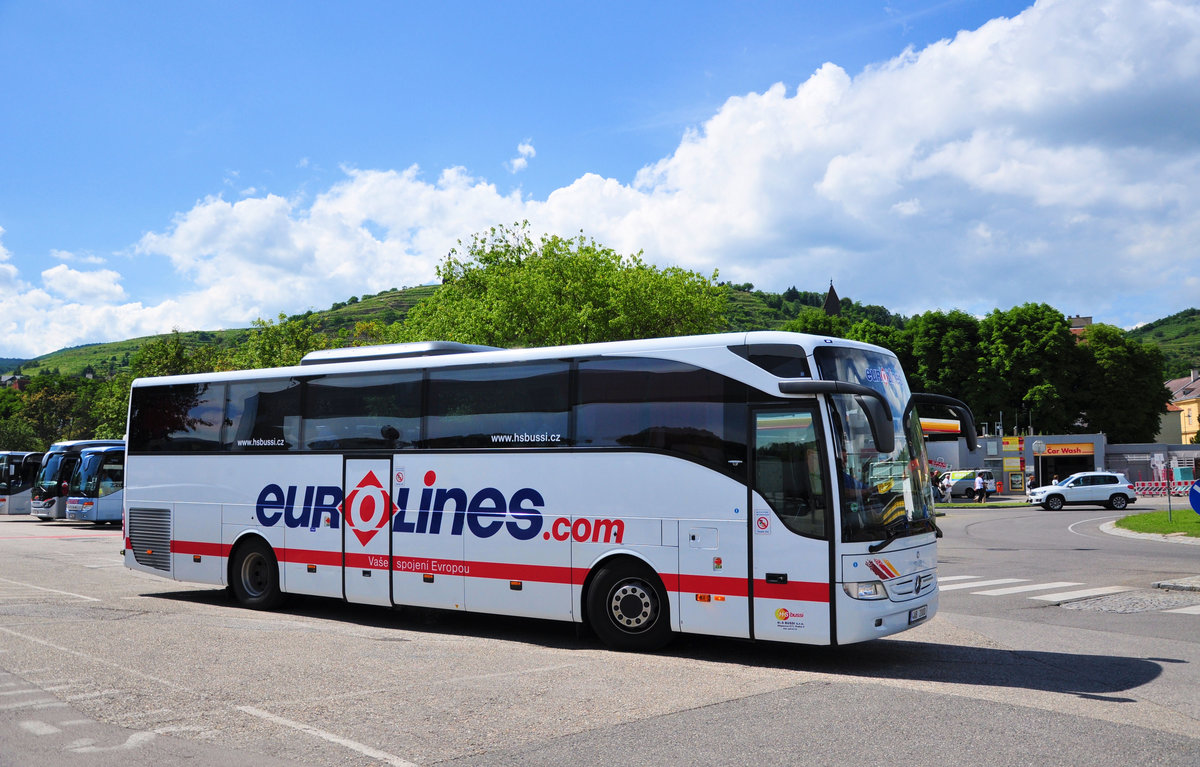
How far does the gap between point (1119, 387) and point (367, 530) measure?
69169 millimetres

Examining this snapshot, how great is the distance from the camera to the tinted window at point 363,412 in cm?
1212

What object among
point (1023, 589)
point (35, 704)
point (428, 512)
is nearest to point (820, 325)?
point (1023, 589)

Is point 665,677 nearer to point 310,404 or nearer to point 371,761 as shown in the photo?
point 371,761

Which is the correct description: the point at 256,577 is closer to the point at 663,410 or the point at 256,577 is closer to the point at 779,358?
the point at 663,410

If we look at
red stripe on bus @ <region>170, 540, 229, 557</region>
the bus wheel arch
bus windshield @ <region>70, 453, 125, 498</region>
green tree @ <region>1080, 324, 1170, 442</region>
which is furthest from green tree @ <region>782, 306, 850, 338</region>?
the bus wheel arch

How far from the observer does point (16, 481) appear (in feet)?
152

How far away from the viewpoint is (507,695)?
24.9ft

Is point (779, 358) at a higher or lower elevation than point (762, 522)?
higher

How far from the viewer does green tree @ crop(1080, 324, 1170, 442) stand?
226 ft

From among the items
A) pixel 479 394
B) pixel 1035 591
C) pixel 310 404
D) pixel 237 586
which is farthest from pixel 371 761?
pixel 1035 591

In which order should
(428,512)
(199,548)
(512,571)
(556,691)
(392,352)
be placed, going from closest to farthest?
(556,691) < (512,571) < (428,512) < (392,352) < (199,548)

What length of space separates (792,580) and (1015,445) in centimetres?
5808

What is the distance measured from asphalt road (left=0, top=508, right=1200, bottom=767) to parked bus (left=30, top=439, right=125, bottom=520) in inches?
1038

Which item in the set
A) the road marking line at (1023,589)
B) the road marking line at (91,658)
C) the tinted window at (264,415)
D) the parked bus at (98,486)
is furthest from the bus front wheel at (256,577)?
the parked bus at (98,486)
